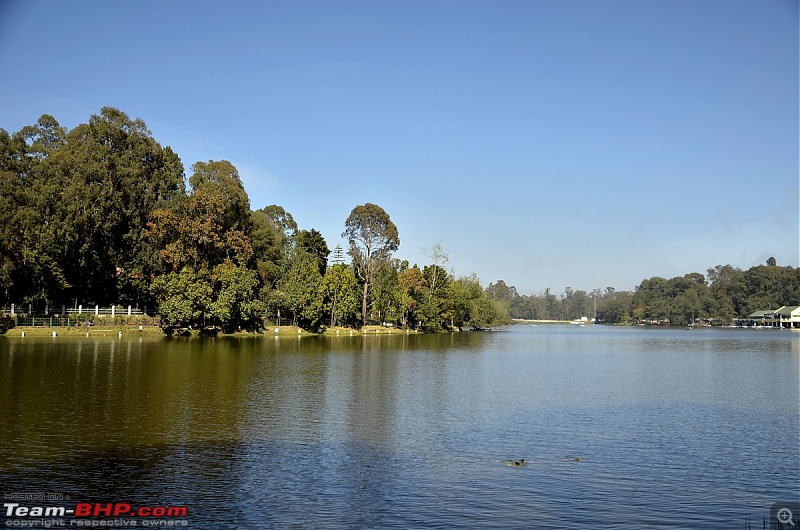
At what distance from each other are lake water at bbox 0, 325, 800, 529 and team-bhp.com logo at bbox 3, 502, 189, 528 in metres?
0.31

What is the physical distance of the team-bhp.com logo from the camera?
438 inches

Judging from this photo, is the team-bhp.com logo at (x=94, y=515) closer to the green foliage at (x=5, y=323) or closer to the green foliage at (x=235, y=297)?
the green foliage at (x=235, y=297)

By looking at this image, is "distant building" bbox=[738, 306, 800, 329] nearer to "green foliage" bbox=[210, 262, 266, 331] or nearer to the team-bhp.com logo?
"green foliage" bbox=[210, 262, 266, 331]

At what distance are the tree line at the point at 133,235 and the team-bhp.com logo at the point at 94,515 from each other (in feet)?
166

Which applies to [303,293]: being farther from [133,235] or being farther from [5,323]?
[5,323]

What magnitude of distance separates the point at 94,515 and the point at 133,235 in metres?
56.1

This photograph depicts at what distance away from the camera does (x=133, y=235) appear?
62812 mm

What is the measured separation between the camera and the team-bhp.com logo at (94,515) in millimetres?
11117

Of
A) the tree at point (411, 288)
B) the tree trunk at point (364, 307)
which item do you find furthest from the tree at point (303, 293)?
the tree at point (411, 288)

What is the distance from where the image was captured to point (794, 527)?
33.2 ft

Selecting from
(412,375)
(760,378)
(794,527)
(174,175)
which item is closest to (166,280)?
(174,175)

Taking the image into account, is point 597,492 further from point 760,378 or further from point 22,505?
point 760,378

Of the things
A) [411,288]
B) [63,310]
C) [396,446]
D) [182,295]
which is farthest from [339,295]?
[396,446]

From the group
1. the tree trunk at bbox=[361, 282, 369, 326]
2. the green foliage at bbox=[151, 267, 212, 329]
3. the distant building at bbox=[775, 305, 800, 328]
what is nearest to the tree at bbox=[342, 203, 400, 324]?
the tree trunk at bbox=[361, 282, 369, 326]
